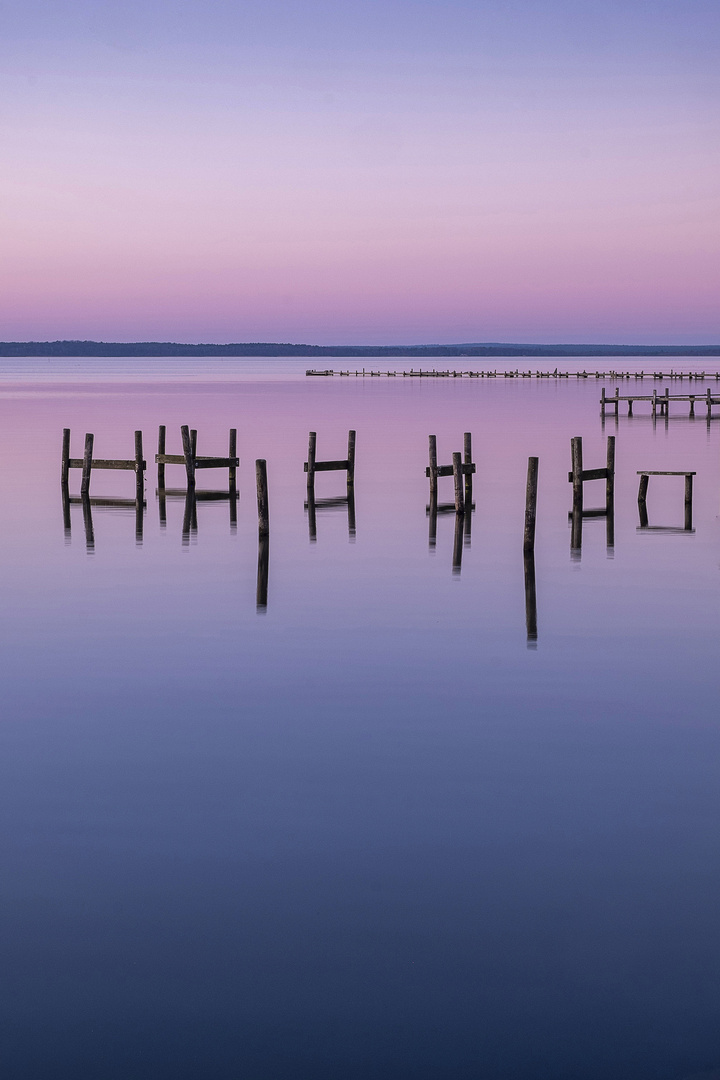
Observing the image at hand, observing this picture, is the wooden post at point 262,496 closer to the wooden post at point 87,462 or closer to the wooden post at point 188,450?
the wooden post at point 188,450

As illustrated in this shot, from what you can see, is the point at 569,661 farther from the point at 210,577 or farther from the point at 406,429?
the point at 406,429

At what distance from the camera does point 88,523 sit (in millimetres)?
30500

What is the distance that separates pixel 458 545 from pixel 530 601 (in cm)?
603

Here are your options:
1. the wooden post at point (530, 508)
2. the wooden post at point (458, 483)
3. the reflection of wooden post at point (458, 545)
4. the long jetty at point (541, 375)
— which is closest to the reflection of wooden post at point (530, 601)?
the wooden post at point (530, 508)

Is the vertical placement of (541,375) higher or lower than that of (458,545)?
higher

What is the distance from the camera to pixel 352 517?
3130cm

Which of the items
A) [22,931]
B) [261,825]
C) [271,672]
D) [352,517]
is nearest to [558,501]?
[352,517]

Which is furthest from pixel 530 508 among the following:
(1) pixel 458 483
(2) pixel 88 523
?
(2) pixel 88 523

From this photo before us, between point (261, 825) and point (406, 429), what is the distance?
56.8 m

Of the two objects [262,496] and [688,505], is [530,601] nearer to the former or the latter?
[262,496]

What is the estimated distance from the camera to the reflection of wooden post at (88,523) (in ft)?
88.8

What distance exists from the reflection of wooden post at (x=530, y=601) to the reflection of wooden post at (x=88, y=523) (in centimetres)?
919

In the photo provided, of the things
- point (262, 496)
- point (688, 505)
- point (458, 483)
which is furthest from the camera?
point (688, 505)

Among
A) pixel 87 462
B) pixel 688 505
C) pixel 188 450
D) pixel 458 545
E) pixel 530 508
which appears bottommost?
pixel 458 545
